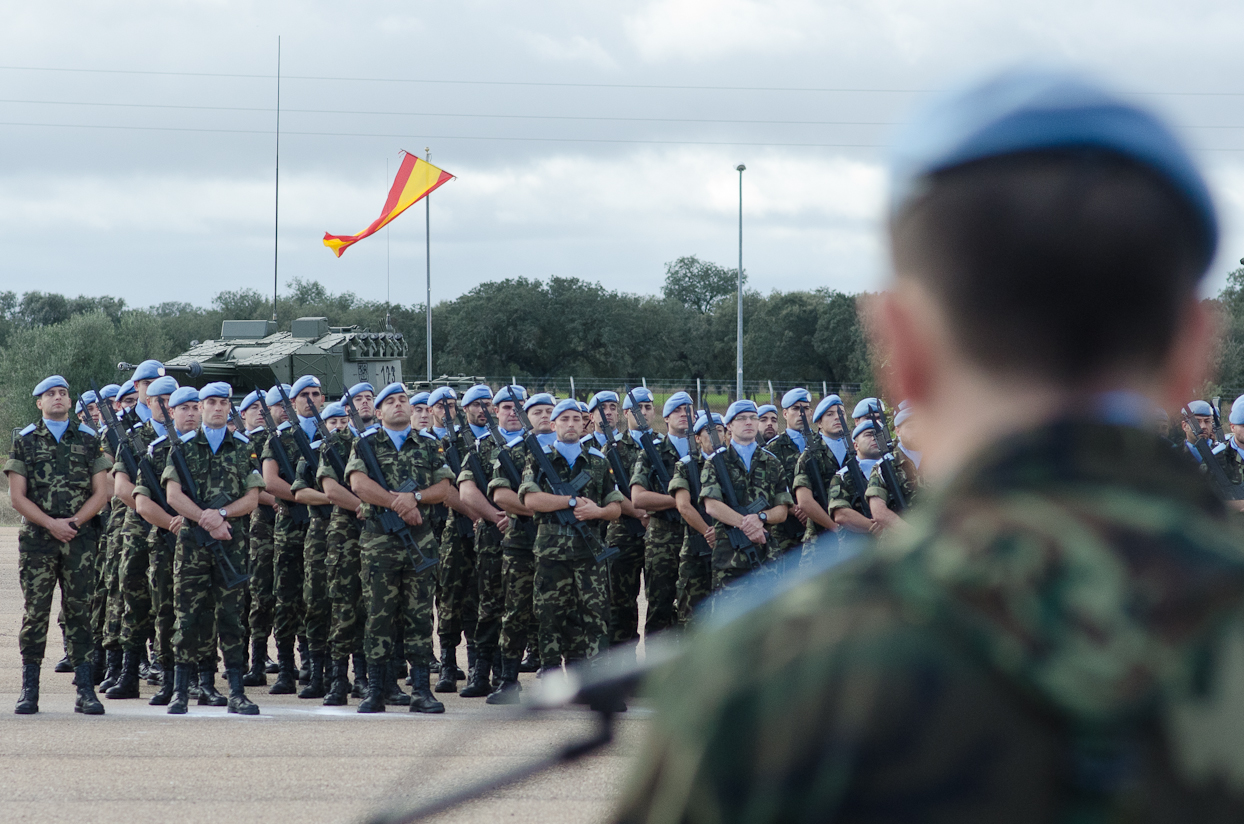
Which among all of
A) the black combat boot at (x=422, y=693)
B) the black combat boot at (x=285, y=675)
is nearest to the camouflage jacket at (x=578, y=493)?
the black combat boot at (x=422, y=693)

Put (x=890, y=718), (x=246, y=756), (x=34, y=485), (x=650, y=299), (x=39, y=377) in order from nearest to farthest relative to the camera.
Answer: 1. (x=890, y=718)
2. (x=246, y=756)
3. (x=34, y=485)
4. (x=39, y=377)
5. (x=650, y=299)

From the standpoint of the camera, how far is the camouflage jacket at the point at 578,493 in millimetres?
9031

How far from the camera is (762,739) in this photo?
850 mm

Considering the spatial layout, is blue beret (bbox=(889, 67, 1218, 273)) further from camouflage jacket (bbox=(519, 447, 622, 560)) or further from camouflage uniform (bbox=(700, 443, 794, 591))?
camouflage uniform (bbox=(700, 443, 794, 591))

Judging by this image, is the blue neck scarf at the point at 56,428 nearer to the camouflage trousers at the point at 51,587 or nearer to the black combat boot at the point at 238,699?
the camouflage trousers at the point at 51,587

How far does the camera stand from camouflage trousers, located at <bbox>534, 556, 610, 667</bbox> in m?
8.98

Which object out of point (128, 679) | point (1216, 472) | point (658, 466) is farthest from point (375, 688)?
point (1216, 472)

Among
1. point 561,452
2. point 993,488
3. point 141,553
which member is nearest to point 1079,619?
point 993,488

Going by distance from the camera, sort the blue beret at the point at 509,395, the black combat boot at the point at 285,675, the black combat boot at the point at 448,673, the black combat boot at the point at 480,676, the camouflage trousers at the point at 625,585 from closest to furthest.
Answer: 1. the black combat boot at the point at 480,676
2. the black combat boot at the point at 285,675
3. the black combat boot at the point at 448,673
4. the camouflage trousers at the point at 625,585
5. the blue beret at the point at 509,395

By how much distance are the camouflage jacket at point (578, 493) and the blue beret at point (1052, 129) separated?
8.15m

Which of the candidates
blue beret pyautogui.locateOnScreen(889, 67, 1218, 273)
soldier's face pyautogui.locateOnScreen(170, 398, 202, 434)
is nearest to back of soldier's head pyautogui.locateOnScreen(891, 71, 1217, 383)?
blue beret pyautogui.locateOnScreen(889, 67, 1218, 273)

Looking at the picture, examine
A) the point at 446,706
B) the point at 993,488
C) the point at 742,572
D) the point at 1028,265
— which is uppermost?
the point at 1028,265

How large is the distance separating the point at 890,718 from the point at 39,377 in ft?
121

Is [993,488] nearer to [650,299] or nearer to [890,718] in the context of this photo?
[890,718]
